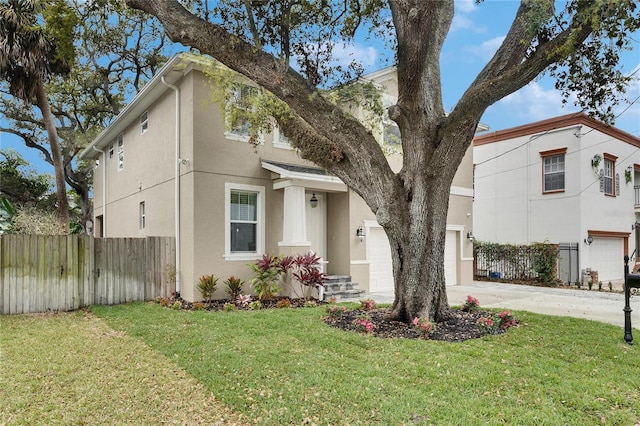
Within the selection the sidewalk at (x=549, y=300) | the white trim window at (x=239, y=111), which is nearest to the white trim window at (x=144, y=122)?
the white trim window at (x=239, y=111)

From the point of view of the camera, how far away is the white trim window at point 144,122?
43.1ft

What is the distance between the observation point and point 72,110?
22.6 meters

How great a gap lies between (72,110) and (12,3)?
40.3 ft

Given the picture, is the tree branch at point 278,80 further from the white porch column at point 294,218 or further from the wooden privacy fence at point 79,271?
the wooden privacy fence at point 79,271

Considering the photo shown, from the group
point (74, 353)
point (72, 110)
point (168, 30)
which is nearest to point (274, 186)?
point (168, 30)

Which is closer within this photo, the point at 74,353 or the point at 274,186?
the point at 74,353

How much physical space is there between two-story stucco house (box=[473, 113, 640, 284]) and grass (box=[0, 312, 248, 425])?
15657mm

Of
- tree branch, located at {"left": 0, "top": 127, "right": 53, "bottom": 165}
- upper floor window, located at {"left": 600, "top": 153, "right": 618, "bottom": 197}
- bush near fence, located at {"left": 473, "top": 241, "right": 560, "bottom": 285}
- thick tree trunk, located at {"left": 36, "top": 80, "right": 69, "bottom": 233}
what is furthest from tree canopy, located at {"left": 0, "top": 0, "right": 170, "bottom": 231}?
upper floor window, located at {"left": 600, "top": 153, "right": 618, "bottom": 197}

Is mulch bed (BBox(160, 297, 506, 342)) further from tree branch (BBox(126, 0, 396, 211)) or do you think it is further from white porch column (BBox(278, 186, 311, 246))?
white porch column (BBox(278, 186, 311, 246))

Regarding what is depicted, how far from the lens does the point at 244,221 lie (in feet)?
35.6

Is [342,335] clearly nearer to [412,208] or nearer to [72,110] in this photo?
[412,208]

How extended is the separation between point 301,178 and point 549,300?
7.63 m

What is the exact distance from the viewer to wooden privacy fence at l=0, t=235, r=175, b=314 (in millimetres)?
8812

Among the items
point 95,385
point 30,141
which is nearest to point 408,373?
point 95,385
